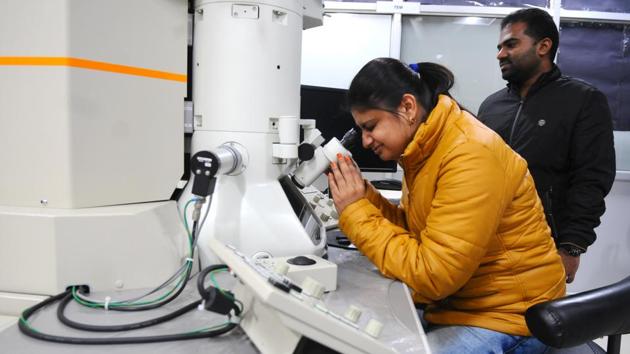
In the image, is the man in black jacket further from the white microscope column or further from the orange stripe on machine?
the orange stripe on machine

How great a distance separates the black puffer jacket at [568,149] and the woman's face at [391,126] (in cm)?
86

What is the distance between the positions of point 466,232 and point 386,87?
0.36 meters

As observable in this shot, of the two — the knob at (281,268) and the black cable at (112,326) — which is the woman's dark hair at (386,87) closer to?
the knob at (281,268)

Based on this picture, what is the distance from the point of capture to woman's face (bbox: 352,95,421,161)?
952 millimetres

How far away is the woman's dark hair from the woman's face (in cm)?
1

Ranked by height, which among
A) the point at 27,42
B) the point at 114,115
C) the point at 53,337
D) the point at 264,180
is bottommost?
the point at 53,337

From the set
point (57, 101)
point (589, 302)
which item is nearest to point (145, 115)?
point (57, 101)

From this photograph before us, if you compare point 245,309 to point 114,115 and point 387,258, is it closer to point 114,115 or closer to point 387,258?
point 387,258

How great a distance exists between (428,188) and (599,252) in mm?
2716

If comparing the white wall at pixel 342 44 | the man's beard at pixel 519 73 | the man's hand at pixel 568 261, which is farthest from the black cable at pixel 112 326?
the white wall at pixel 342 44

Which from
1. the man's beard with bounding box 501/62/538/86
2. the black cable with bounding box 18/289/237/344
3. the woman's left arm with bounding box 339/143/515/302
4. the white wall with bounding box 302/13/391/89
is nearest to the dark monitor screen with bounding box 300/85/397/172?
the man's beard with bounding box 501/62/538/86

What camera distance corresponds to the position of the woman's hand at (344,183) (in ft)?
3.22

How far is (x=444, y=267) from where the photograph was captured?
81 centimetres

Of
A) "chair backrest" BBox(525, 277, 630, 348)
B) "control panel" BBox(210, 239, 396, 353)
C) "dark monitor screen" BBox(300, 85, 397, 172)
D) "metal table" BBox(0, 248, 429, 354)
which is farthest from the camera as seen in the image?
"dark monitor screen" BBox(300, 85, 397, 172)
